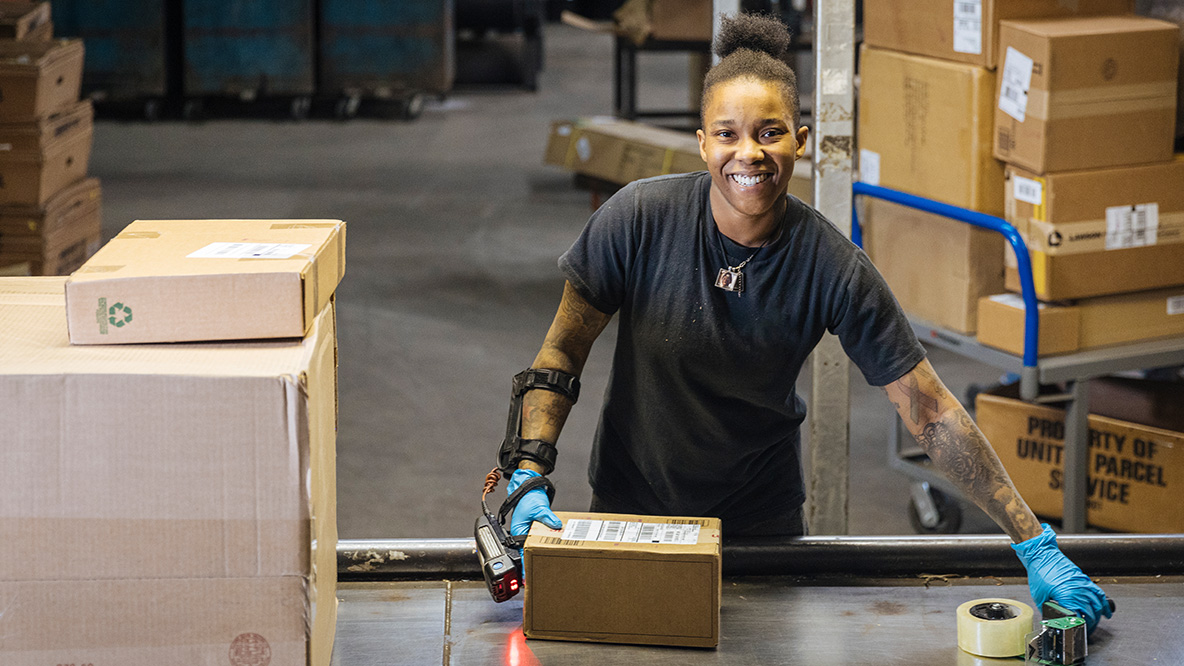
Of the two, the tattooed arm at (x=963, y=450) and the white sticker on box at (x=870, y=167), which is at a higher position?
the white sticker on box at (x=870, y=167)

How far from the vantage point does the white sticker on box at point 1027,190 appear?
3.61m

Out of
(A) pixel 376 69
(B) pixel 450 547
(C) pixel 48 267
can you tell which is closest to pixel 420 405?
(C) pixel 48 267

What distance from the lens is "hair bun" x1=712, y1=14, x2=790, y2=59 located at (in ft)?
6.81

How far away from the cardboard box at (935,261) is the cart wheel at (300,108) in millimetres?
9505

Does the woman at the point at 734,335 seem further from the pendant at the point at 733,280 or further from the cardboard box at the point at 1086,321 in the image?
the cardboard box at the point at 1086,321

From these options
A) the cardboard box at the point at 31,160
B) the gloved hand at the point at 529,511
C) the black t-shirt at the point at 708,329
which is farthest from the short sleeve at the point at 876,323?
the cardboard box at the point at 31,160

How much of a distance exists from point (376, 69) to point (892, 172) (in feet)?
31.7

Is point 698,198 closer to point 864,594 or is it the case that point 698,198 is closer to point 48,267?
point 864,594

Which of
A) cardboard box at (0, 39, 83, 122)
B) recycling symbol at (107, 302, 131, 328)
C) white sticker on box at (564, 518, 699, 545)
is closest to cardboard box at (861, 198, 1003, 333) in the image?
white sticker on box at (564, 518, 699, 545)

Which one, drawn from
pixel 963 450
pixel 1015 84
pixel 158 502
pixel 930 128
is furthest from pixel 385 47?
pixel 158 502

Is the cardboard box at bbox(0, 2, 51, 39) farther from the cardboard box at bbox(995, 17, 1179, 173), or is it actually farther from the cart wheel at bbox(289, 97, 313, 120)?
the cart wheel at bbox(289, 97, 313, 120)

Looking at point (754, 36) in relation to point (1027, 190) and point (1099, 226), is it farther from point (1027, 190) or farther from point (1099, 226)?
point (1099, 226)

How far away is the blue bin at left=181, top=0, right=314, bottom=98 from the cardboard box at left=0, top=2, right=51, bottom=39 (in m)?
6.60

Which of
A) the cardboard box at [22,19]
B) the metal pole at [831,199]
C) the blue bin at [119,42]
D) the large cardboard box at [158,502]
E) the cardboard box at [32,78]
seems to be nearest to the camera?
the large cardboard box at [158,502]
